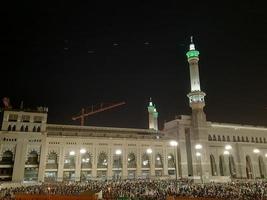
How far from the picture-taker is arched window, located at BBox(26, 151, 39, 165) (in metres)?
48.4

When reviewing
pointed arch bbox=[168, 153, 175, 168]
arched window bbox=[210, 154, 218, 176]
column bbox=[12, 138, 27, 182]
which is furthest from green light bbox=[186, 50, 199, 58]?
column bbox=[12, 138, 27, 182]

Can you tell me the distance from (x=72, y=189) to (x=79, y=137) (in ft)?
75.8

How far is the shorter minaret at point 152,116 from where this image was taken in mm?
80812

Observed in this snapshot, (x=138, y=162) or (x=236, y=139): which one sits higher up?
(x=236, y=139)

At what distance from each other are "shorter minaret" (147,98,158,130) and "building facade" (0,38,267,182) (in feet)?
40.8

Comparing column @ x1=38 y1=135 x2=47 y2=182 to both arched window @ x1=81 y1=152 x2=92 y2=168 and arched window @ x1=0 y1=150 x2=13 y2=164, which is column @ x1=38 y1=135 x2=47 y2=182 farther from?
arched window @ x1=81 y1=152 x2=92 y2=168

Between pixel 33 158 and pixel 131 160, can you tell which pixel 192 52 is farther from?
pixel 33 158

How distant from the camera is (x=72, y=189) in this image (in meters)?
31.0

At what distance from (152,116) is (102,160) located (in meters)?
29.0

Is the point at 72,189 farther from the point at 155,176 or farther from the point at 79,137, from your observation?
the point at 155,176

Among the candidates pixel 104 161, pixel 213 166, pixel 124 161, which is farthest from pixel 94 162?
pixel 213 166

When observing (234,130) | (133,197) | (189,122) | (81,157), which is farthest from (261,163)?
(133,197)

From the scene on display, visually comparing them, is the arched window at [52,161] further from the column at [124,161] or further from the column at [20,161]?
the column at [124,161]

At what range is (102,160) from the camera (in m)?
57.1
